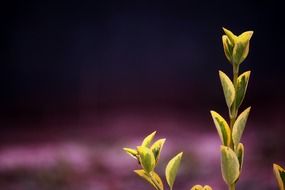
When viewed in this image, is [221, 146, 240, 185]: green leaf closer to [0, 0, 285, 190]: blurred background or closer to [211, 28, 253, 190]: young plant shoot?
[211, 28, 253, 190]: young plant shoot

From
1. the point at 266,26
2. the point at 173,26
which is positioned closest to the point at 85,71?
the point at 173,26

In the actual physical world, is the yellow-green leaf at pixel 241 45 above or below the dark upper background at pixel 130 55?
below

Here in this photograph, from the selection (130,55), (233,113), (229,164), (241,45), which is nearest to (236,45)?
(241,45)

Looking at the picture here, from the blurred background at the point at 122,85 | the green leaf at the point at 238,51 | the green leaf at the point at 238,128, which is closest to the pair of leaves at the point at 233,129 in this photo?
the green leaf at the point at 238,128

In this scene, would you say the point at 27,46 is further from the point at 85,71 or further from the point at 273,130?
the point at 273,130

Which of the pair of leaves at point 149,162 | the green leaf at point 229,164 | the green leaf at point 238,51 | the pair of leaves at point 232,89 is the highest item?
the green leaf at point 238,51

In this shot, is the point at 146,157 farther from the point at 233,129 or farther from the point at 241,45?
the point at 241,45

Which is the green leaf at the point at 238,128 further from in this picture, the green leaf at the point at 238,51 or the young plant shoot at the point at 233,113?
the green leaf at the point at 238,51
